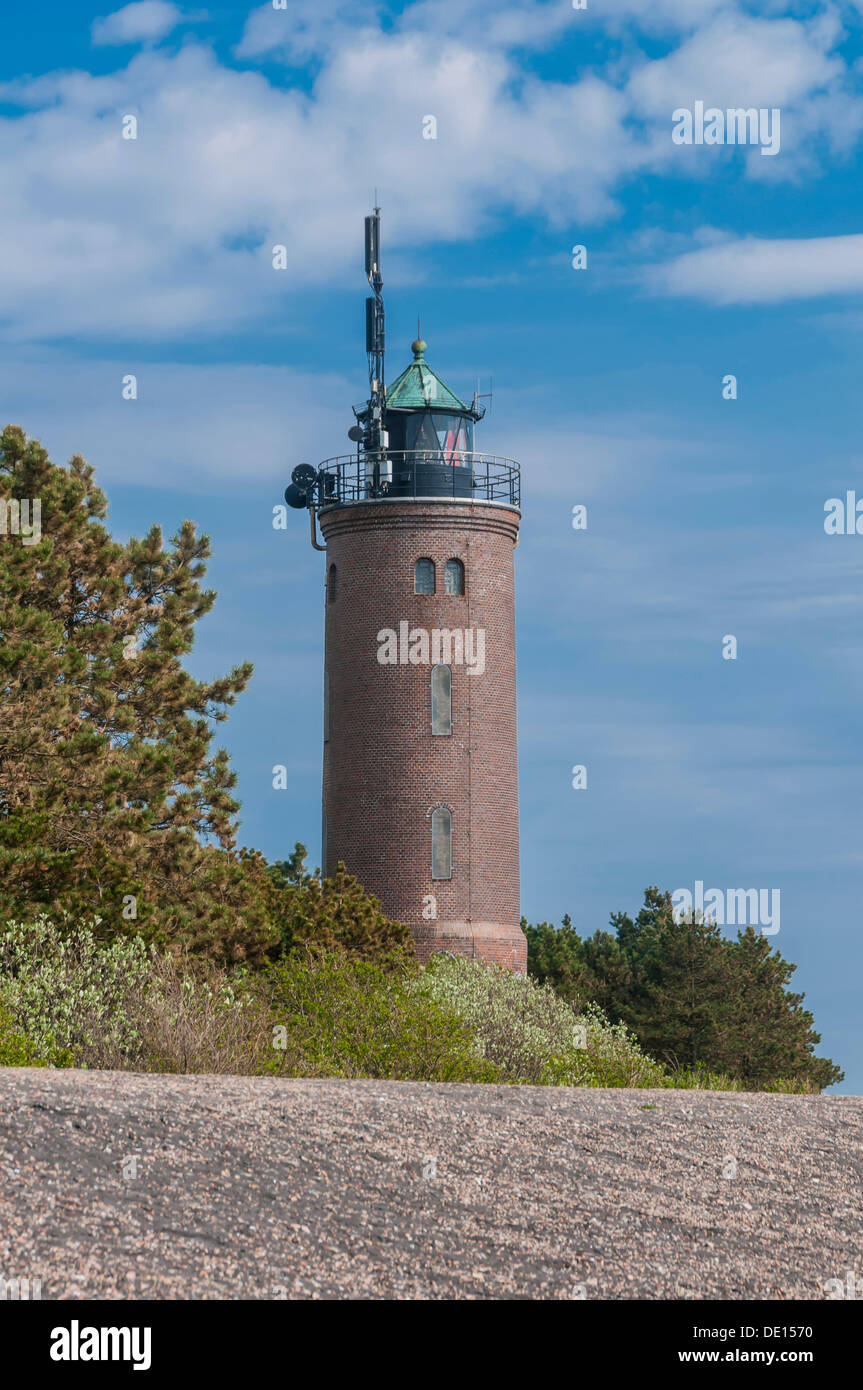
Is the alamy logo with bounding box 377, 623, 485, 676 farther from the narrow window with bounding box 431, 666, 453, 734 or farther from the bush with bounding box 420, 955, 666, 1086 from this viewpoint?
the bush with bounding box 420, 955, 666, 1086

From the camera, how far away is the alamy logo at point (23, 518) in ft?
97.9

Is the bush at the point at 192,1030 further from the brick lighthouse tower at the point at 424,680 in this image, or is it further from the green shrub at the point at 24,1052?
the brick lighthouse tower at the point at 424,680

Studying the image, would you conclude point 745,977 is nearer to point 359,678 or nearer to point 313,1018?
point 359,678

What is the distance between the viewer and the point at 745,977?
2117 inches

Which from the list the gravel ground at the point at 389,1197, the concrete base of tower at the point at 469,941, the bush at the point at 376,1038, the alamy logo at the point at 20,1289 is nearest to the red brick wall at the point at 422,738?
the concrete base of tower at the point at 469,941

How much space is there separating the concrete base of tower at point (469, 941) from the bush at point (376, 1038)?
56.3 ft

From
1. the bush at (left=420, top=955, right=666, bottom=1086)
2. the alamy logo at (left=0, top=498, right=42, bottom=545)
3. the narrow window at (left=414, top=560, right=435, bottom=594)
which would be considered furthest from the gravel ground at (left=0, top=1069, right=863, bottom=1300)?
the narrow window at (left=414, top=560, right=435, bottom=594)

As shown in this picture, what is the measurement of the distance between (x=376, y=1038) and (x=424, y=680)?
2165cm

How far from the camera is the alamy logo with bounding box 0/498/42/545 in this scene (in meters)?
29.8

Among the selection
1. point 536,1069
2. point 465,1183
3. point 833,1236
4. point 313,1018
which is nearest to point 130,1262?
point 465,1183

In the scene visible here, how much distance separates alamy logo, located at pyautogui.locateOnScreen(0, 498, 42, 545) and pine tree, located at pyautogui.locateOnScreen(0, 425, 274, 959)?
0.47 ft
